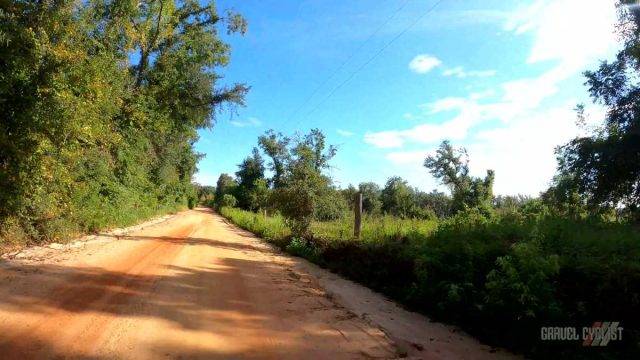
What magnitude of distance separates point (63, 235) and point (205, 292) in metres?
7.67

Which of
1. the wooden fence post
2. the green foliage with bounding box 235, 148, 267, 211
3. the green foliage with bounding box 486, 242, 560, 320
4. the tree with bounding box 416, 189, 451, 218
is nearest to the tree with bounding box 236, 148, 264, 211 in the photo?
the green foliage with bounding box 235, 148, 267, 211

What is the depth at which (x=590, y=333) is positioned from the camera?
4.70 metres

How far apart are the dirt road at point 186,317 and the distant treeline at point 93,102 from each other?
2.64 metres

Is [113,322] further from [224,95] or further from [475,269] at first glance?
[224,95]

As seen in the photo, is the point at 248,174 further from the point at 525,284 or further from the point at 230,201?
the point at 525,284

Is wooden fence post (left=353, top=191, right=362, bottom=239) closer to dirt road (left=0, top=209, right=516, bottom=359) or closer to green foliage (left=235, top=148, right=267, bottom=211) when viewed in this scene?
dirt road (left=0, top=209, right=516, bottom=359)

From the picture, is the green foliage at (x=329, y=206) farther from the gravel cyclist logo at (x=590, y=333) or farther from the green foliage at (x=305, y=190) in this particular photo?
the gravel cyclist logo at (x=590, y=333)

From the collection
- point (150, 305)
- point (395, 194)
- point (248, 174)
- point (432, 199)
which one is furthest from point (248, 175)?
point (150, 305)

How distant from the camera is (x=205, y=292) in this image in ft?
25.3

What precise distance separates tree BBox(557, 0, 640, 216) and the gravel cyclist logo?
12.4 meters

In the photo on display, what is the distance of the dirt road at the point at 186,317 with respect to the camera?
4785 millimetres

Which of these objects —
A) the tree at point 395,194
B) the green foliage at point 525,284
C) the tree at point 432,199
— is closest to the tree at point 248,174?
the tree at point 395,194

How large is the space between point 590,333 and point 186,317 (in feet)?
16.6

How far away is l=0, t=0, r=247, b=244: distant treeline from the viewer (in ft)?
34.1
